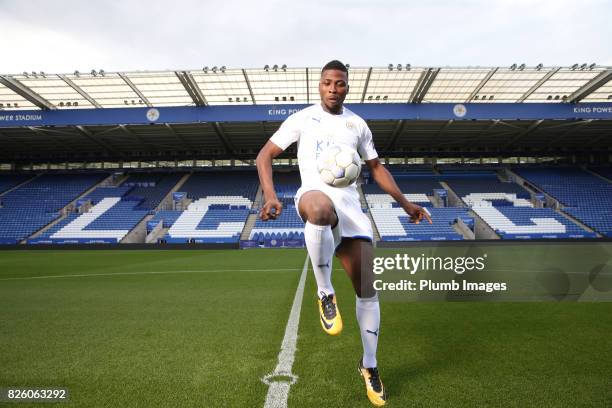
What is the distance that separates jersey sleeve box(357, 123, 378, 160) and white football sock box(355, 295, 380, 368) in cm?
100

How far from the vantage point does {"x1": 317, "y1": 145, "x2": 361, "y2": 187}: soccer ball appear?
7.59 ft

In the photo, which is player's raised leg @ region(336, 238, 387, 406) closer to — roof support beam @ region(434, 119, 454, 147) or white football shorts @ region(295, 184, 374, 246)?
white football shorts @ region(295, 184, 374, 246)

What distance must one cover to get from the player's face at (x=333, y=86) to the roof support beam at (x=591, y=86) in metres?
22.3

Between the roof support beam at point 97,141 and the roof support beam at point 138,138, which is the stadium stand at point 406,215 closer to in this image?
the roof support beam at point 138,138

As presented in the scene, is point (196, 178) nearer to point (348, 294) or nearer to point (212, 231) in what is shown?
point (212, 231)

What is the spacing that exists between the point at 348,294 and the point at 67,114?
878 inches

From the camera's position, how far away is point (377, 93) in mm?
21000

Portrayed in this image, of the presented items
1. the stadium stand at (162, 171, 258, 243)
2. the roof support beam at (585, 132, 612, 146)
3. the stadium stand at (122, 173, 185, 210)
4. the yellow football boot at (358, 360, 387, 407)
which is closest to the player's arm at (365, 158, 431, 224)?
the yellow football boot at (358, 360, 387, 407)

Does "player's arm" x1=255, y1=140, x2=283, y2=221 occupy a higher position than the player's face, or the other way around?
the player's face

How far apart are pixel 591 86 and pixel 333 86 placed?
23234mm

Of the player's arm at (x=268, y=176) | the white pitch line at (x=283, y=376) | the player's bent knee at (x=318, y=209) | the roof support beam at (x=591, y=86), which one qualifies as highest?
the roof support beam at (x=591, y=86)

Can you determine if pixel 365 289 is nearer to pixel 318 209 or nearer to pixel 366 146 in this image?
pixel 318 209

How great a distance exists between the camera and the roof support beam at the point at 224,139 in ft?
82.1

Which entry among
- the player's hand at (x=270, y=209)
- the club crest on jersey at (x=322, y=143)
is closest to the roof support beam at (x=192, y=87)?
the club crest on jersey at (x=322, y=143)
